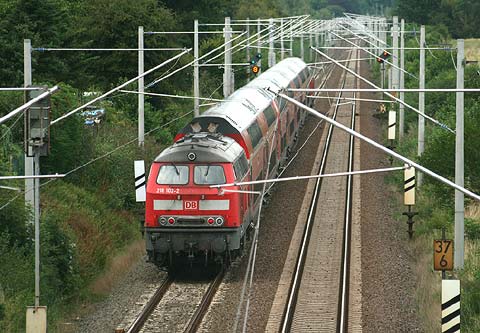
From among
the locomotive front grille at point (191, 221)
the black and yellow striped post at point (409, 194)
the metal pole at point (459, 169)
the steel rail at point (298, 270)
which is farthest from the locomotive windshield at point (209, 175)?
the black and yellow striped post at point (409, 194)

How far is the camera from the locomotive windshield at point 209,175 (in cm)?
2242

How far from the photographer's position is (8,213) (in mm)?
21422

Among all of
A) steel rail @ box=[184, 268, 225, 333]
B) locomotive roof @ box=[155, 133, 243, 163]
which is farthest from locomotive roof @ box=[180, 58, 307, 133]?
steel rail @ box=[184, 268, 225, 333]

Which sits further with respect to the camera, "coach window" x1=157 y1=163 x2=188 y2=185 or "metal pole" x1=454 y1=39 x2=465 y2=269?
"coach window" x1=157 y1=163 x2=188 y2=185

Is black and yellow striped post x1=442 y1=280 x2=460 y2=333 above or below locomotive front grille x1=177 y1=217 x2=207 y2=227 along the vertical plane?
below

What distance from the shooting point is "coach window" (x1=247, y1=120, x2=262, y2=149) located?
26.7 m

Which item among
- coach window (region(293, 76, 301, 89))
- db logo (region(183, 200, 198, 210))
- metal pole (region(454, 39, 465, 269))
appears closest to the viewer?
metal pole (region(454, 39, 465, 269))

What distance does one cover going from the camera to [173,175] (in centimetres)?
2252

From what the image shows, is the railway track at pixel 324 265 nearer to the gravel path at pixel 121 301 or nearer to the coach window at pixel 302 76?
the gravel path at pixel 121 301

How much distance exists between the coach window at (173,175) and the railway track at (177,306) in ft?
7.68

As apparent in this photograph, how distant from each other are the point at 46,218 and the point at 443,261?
8.64 metres

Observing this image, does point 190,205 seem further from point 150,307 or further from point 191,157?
point 150,307

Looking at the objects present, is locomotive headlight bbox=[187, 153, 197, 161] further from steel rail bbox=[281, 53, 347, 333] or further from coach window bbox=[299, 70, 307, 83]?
coach window bbox=[299, 70, 307, 83]

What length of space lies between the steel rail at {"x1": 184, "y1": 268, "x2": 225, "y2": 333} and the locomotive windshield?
7.58 ft
